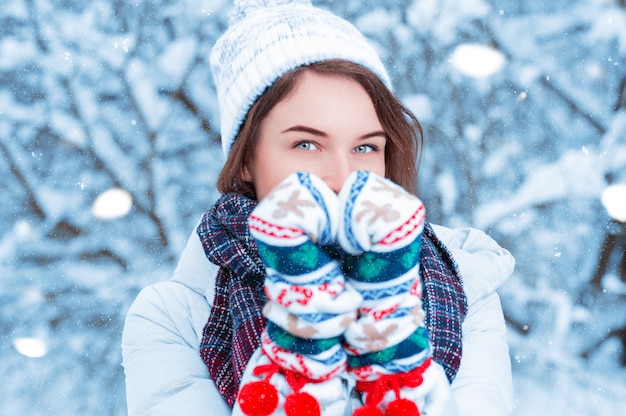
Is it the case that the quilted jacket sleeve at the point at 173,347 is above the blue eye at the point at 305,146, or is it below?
below

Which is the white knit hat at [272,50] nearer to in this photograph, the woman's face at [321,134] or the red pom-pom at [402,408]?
the woman's face at [321,134]

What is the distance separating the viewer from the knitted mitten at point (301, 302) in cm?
71

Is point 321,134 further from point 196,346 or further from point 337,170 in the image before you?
point 196,346

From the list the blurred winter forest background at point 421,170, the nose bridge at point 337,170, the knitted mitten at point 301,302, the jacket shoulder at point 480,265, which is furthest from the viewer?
the blurred winter forest background at point 421,170

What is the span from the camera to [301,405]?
2.39ft

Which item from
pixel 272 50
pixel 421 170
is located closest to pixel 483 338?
pixel 272 50

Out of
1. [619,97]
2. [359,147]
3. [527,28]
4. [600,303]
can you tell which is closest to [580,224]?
[600,303]

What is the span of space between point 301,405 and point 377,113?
0.57 m

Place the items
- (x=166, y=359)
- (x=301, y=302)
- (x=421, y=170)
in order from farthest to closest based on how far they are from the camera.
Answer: (x=421, y=170) → (x=166, y=359) → (x=301, y=302)

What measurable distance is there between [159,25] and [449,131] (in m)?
1.09

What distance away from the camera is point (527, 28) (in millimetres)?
2209

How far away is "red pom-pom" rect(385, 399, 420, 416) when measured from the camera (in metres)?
0.74

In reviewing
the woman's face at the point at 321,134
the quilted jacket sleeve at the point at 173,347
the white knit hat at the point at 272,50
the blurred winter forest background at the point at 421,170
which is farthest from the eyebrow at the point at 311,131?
the blurred winter forest background at the point at 421,170

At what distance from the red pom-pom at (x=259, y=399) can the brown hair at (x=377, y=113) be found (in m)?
0.46
